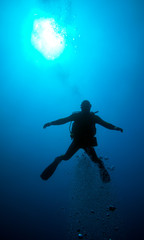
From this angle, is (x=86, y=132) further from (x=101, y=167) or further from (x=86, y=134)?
(x=101, y=167)

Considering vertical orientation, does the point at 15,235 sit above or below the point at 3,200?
below

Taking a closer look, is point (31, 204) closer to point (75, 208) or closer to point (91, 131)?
point (75, 208)

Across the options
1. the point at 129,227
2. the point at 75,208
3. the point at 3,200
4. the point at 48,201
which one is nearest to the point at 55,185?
the point at 48,201

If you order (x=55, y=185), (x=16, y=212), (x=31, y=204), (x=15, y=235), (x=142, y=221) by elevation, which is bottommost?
(x=15, y=235)

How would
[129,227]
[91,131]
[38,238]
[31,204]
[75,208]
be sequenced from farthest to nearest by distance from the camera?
1. [31,204]
2. [129,227]
3. [38,238]
4. [75,208]
5. [91,131]

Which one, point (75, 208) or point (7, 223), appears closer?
point (75, 208)

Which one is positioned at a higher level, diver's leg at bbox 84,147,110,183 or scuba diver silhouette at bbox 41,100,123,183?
scuba diver silhouette at bbox 41,100,123,183

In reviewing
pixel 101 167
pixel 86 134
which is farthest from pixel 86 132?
pixel 101 167

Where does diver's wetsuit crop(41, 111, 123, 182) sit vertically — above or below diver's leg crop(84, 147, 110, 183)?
above

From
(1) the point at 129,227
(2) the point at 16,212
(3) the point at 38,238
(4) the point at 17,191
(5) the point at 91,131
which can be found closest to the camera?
(5) the point at 91,131

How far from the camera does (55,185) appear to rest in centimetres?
2969

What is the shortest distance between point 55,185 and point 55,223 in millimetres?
7654

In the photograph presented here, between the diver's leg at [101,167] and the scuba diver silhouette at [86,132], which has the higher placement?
the scuba diver silhouette at [86,132]

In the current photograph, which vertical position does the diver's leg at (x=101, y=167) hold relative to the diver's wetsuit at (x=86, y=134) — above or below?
below
